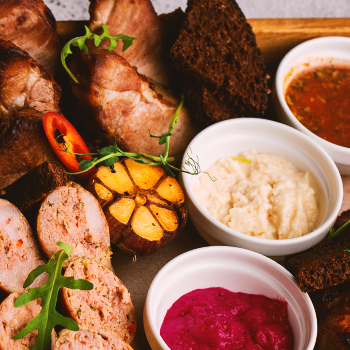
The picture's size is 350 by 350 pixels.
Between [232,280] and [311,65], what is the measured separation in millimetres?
2284

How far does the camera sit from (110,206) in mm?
2660

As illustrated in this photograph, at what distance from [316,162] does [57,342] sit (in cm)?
224

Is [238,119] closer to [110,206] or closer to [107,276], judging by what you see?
[110,206]

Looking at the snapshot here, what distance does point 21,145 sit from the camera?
261 centimetres

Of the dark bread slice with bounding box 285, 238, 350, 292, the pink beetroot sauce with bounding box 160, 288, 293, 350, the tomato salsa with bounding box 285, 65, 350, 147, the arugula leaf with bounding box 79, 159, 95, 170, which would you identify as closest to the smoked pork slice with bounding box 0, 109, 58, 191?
the arugula leaf with bounding box 79, 159, 95, 170

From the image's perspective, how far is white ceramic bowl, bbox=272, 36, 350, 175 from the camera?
10.9 ft

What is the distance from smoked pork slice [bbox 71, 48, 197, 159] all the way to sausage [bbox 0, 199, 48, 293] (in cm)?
85

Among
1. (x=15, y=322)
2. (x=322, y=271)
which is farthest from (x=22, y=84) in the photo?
(x=322, y=271)

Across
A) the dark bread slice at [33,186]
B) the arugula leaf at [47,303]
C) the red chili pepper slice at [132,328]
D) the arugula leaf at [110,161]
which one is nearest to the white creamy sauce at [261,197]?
the arugula leaf at [110,161]

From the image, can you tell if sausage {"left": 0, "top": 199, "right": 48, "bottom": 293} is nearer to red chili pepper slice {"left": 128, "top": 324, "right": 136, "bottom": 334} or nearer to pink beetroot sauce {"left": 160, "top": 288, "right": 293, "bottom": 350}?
red chili pepper slice {"left": 128, "top": 324, "right": 136, "bottom": 334}

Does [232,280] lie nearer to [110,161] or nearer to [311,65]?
[110,161]

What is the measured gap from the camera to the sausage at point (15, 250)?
7.44 ft

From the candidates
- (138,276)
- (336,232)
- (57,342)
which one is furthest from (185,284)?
(336,232)

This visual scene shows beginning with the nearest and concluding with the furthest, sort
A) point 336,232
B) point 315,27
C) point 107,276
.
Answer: point 107,276, point 336,232, point 315,27
